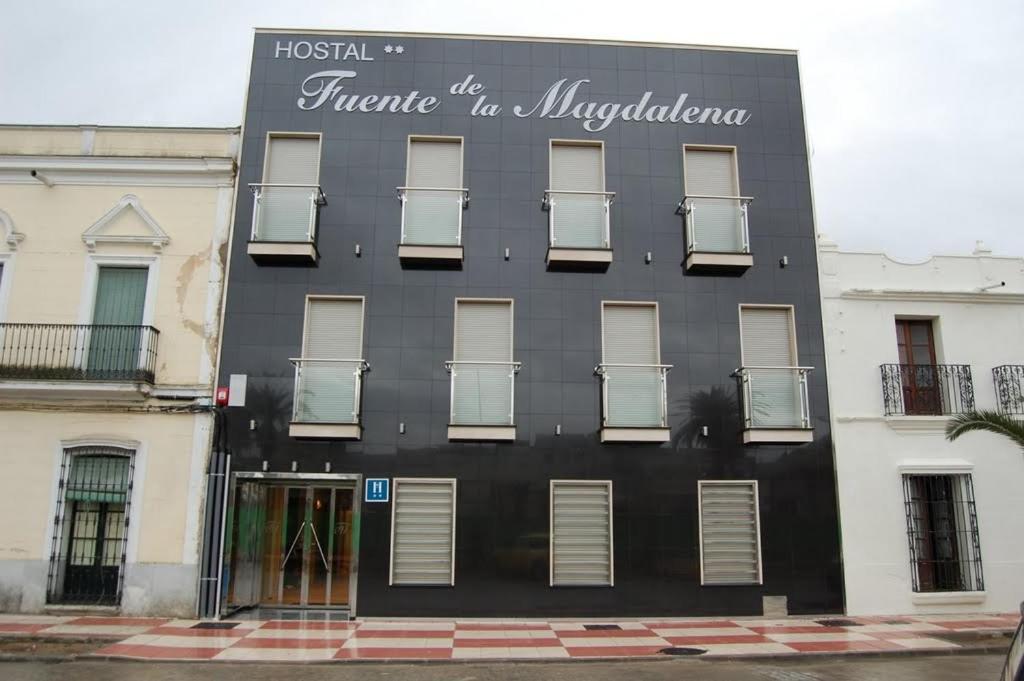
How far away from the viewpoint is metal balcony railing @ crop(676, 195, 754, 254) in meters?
14.6

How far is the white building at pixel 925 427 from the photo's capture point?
13711 millimetres

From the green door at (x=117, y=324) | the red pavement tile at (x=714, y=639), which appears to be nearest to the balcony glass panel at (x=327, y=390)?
the green door at (x=117, y=324)

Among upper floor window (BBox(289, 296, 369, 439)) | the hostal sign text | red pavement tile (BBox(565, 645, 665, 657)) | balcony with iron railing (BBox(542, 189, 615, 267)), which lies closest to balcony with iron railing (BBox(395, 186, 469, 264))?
upper floor window (BBox(289, 296, 369, 439))

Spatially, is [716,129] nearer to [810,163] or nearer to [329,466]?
[810,163]

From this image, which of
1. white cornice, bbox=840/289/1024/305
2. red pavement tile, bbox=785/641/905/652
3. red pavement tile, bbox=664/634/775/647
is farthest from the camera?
white cornice, bbox=840/289/1024/305

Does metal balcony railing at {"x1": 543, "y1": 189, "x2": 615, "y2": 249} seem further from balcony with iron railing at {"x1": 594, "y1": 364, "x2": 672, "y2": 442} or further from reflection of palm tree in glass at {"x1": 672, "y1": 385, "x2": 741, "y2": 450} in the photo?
reflection of palm tree in glass at {"x1": 672, "y1": 385, "x2": 741, "y2": 450}

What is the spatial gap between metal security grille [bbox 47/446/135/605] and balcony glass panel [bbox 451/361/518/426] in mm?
6132

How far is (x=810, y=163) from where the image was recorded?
50.3 ft

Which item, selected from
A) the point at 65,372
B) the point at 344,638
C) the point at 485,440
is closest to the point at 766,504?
the point at 485,440

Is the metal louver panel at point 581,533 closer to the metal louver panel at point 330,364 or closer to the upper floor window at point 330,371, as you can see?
the upper floor window at point 330,371

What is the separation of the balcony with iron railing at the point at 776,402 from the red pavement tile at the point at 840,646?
3.70 m

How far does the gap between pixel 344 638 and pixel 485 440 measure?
4.14 meters

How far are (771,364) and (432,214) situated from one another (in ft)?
24.3

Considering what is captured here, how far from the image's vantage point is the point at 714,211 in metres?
14.7
